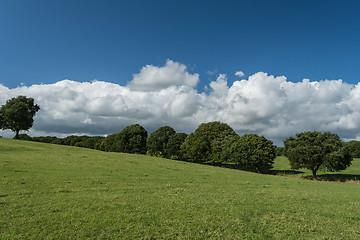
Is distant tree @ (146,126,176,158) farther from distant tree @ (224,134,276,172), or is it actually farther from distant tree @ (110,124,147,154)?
distant tree @ (224,134,276,172)

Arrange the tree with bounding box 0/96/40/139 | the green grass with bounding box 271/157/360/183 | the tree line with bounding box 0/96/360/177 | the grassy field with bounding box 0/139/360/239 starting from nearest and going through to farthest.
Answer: the grassy field with bounding box 0/139/360/239 < the green grass with bounding box 271/157/360/183 < the tree line with bounding box 0/96/360/177 < the tree with bounding box 0/96/40/139

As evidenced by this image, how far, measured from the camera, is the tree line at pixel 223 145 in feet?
163

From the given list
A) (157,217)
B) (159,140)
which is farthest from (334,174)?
(157,217)

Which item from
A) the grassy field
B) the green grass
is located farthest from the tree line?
the grassy field

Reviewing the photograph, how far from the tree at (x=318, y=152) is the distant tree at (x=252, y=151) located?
5381mm

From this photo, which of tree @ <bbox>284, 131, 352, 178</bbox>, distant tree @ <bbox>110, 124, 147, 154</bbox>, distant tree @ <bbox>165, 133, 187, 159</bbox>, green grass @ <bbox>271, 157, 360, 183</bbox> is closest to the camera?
Result: tree @ <bbox>284, 131, 352, 178</bbox>

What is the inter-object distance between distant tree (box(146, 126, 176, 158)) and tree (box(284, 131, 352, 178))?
47295 millimetres

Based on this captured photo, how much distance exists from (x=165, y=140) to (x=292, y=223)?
7737 centimetres

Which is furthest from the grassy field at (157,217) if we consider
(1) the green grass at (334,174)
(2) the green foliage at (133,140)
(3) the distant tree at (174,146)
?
(2) the green foliage at (133,140)

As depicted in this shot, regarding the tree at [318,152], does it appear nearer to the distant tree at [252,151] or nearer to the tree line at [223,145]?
the tree line at [223,145]

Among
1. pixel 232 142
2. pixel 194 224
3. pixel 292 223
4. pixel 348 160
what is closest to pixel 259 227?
pixel 292 223

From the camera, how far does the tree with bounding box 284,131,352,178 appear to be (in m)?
47.2

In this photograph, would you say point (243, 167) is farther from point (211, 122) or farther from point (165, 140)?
point (165, 140)

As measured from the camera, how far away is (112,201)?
12656 mm
